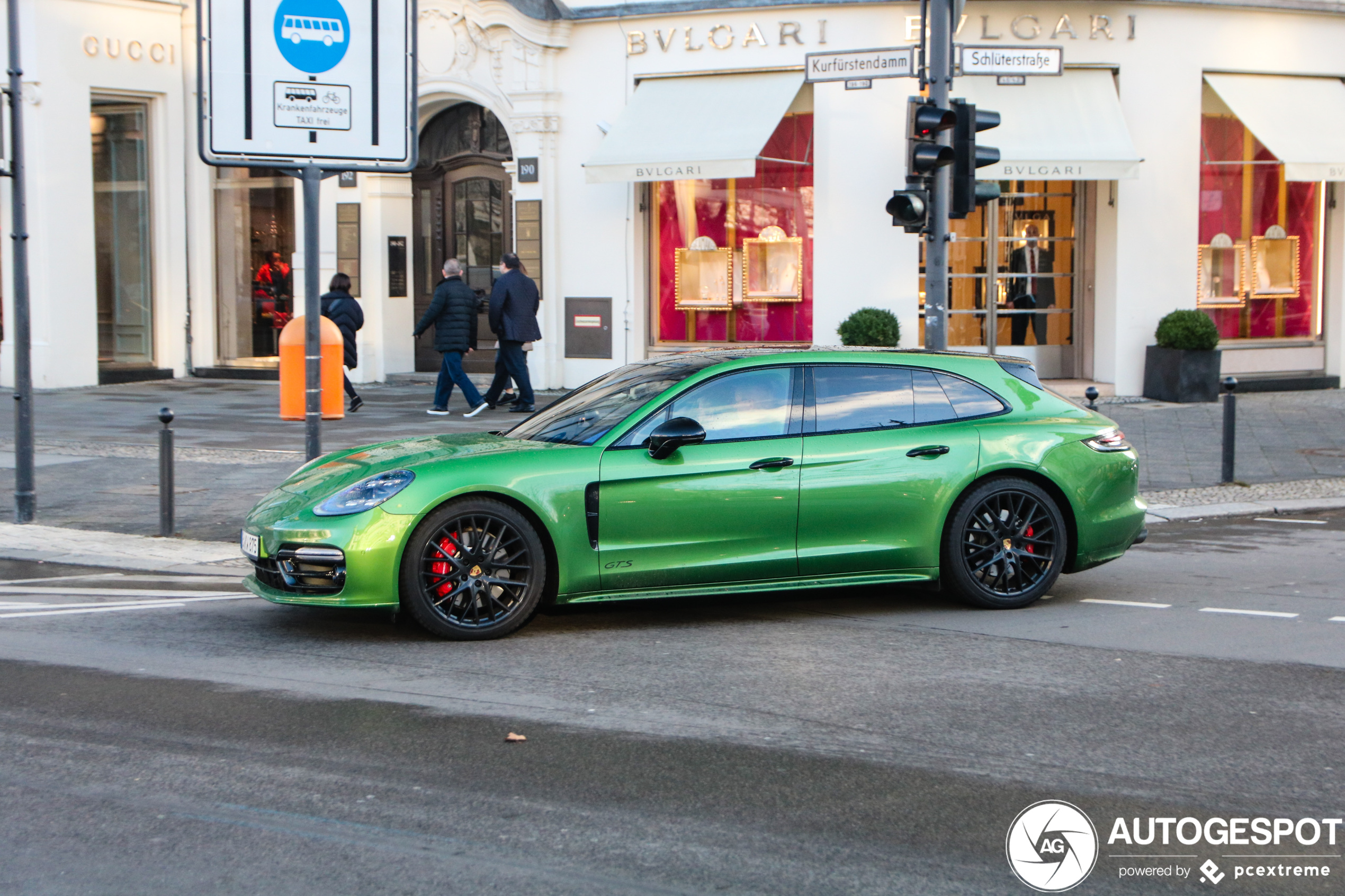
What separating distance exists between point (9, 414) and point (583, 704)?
13.8 m

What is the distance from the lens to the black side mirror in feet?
23.6

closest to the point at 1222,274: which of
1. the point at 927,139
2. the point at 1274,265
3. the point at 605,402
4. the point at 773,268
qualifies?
the point at 1274,265

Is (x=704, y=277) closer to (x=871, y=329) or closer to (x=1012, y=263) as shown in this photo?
(x=871, y=329)

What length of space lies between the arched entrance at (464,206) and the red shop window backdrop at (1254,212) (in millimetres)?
9401

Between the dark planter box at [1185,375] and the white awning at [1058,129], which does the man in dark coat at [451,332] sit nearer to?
the white awning at [1058,129]

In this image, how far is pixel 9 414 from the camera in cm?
1756

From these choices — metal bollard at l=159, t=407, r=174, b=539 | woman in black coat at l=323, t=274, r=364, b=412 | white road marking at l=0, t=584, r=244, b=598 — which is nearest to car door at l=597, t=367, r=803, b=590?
white road marking at l=0, t=584, r=244, b=598

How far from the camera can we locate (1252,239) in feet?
65.8

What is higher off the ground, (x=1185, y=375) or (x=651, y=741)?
(x=1185, y=375)

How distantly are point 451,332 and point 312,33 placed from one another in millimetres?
7943

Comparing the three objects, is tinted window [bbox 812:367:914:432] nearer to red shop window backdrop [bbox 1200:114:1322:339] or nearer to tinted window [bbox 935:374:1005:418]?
tinted window [bbox 935:374:1005:418]

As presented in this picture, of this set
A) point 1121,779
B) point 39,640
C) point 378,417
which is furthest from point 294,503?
point 378,417

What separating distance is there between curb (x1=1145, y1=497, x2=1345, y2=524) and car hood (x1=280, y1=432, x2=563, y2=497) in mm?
5847

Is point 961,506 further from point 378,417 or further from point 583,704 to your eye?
point 378,417
